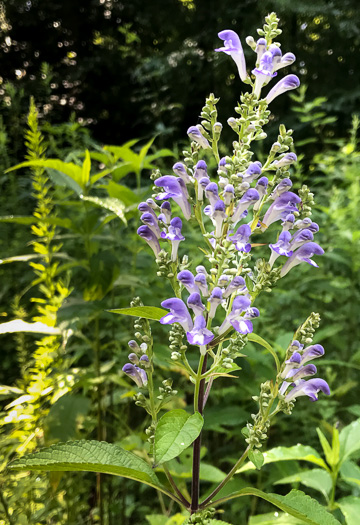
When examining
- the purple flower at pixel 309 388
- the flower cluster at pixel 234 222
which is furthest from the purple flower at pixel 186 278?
the purple flower at pixel 309 388

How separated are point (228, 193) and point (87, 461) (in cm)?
54

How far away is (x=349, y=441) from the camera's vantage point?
1215mm

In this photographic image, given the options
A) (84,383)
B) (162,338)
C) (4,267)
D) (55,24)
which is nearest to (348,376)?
(162,338)

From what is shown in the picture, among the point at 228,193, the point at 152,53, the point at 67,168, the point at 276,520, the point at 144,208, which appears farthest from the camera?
the point at 152,53

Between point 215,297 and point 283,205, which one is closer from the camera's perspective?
point 215,297

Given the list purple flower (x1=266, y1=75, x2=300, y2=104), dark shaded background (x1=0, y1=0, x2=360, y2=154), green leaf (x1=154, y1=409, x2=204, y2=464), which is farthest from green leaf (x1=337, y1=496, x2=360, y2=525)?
dark shaded background (x1=0, y1=0, x2=360, y2=154)

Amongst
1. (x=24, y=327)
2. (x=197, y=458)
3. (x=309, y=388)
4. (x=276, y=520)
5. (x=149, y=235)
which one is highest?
(x=149, y=235)

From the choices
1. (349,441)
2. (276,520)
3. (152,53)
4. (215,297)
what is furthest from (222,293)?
(152,53)

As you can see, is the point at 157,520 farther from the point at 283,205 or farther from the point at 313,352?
the point at 283,205

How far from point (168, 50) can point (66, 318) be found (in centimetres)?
696

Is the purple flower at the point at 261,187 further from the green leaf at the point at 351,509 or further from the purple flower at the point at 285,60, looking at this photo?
the green leaf at the point at 351,509

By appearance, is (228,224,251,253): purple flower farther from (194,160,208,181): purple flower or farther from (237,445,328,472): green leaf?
(237,445,328,472): green leaf

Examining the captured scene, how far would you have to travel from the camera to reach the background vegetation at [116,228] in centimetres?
129

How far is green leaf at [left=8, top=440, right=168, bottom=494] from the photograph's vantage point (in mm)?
662
